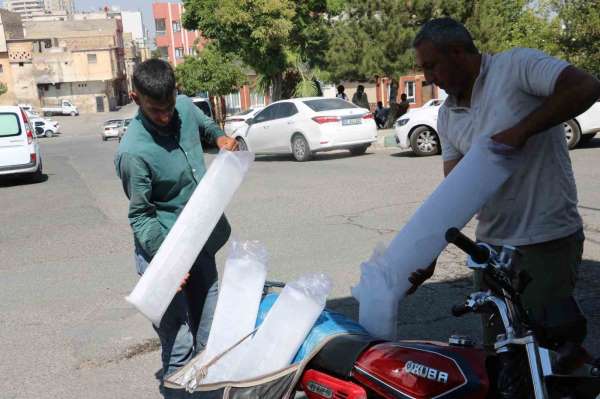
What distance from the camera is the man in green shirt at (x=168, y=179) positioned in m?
3.12

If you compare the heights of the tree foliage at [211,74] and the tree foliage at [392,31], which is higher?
the tree foliage at [392,31]

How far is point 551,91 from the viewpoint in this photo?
2.33 metres

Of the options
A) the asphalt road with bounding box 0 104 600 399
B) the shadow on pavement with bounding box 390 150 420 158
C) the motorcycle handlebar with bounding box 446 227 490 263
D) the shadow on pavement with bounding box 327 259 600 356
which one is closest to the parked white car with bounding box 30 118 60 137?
the asphalt road with bounding box 0 104 600 399

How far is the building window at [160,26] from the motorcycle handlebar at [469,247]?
91671 millimetres

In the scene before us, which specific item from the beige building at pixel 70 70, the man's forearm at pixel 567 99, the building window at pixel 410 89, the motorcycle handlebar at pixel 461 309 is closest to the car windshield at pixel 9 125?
the man's forearm at pixel 567 99

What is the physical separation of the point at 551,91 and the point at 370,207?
7.07 metres

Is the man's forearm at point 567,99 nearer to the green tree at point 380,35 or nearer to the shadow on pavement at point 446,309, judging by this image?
the shadow on pavement at point 446,309

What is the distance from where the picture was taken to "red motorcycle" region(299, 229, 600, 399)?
182 centimetres

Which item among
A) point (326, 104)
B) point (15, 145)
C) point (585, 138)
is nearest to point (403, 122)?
point (326, 104)

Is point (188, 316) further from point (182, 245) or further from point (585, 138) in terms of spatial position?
point (585, 138)

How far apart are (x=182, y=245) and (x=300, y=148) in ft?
45.6

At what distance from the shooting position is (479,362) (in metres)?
→ 2.11

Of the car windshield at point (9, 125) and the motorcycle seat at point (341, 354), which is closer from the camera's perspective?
the motorcycle seat at point (341, 354)

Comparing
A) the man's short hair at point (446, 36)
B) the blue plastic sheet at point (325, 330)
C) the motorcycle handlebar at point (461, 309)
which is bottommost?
the blue plastic sheet at point (325, 330)
